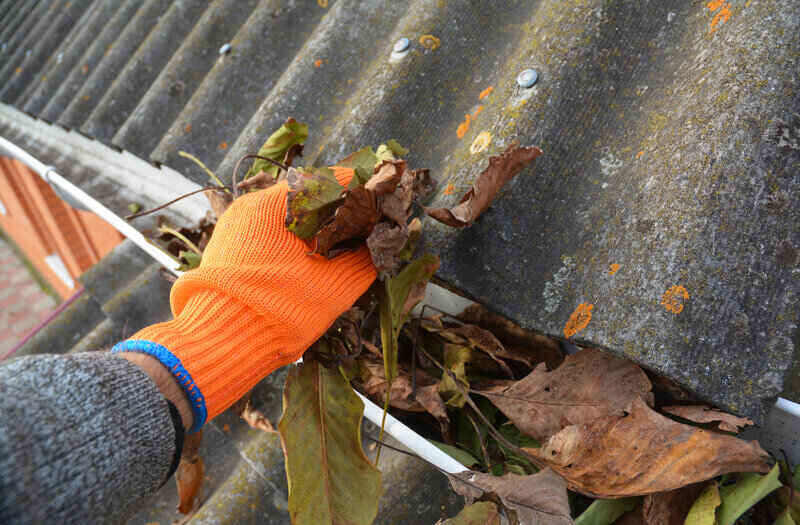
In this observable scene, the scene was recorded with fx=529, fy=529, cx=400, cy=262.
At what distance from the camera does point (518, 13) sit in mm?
1254

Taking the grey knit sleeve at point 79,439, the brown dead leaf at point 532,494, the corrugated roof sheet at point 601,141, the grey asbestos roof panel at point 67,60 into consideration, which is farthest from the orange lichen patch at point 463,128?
the grey asbestos roof panel at point 67,60

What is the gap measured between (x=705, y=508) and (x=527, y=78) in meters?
0.78

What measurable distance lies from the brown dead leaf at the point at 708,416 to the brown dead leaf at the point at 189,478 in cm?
96

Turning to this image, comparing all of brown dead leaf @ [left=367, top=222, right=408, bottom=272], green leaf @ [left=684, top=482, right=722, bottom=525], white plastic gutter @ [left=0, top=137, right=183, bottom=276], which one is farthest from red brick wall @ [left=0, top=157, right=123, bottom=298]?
green leaf @ [left=684, top=482, right=722, bottom=525]

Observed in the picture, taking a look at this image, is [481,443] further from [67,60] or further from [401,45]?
[67,60]

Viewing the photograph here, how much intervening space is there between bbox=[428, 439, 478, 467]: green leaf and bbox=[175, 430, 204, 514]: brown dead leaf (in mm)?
581

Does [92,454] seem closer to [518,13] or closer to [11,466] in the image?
[11,466]

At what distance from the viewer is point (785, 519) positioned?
72 centimetres

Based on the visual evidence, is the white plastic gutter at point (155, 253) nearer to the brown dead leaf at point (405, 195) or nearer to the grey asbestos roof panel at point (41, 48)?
the brown dead leaf at point (405, 195)

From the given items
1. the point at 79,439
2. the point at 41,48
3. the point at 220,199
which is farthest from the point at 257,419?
the point at 41,48

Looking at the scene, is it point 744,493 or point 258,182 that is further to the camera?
point 258,182

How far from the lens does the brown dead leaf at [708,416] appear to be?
2.30 feet

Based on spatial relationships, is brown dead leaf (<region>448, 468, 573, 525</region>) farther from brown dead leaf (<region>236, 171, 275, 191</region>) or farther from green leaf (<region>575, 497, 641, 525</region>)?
brown dead leaf (<region>236, 171, 275, 191</region>)

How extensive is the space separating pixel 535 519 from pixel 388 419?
0.31m
